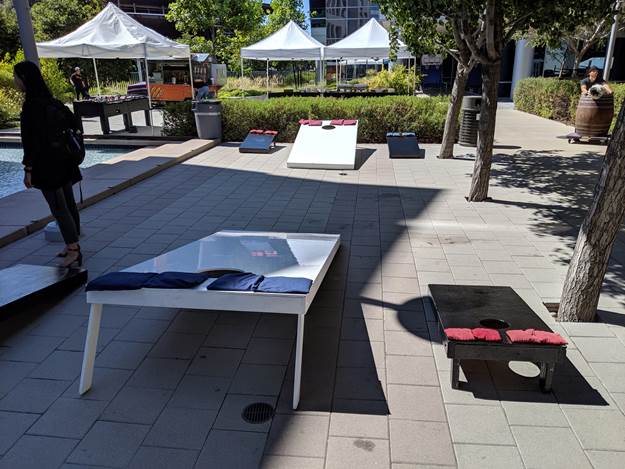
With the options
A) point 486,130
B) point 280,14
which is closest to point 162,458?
point 486,130

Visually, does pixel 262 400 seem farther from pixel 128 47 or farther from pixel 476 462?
pixel 128 47

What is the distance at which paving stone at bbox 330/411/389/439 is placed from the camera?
2742 mm

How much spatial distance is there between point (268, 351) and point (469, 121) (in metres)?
10.0

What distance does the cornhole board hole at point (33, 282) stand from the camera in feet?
13.0

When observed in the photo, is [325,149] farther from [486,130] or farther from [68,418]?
[68,418]

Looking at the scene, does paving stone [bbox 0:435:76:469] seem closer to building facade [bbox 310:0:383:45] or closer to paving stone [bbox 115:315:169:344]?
paving stone [bbox 115:315:169:344]

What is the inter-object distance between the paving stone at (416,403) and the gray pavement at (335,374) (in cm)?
1

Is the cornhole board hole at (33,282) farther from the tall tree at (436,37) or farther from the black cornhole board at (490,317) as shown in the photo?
the tall tree at (436,37)

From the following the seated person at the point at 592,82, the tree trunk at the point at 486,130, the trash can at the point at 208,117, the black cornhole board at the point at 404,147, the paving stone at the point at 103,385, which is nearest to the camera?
the paving stone at the point at 103,385

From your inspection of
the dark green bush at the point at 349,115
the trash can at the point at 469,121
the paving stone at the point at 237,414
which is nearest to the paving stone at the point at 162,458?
the paving stone at the point at 237,414

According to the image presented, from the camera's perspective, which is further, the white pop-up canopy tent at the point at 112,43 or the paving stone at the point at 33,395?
→ the white pop-up canopy tent at the point at 112,43

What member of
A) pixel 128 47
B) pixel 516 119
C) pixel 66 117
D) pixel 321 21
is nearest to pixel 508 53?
pixel 516 119

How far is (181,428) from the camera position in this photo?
2.79 metres

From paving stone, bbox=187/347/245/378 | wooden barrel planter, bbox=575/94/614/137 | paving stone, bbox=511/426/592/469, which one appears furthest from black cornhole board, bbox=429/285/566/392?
wooden barrel planter, bbox=575/94/614/137
